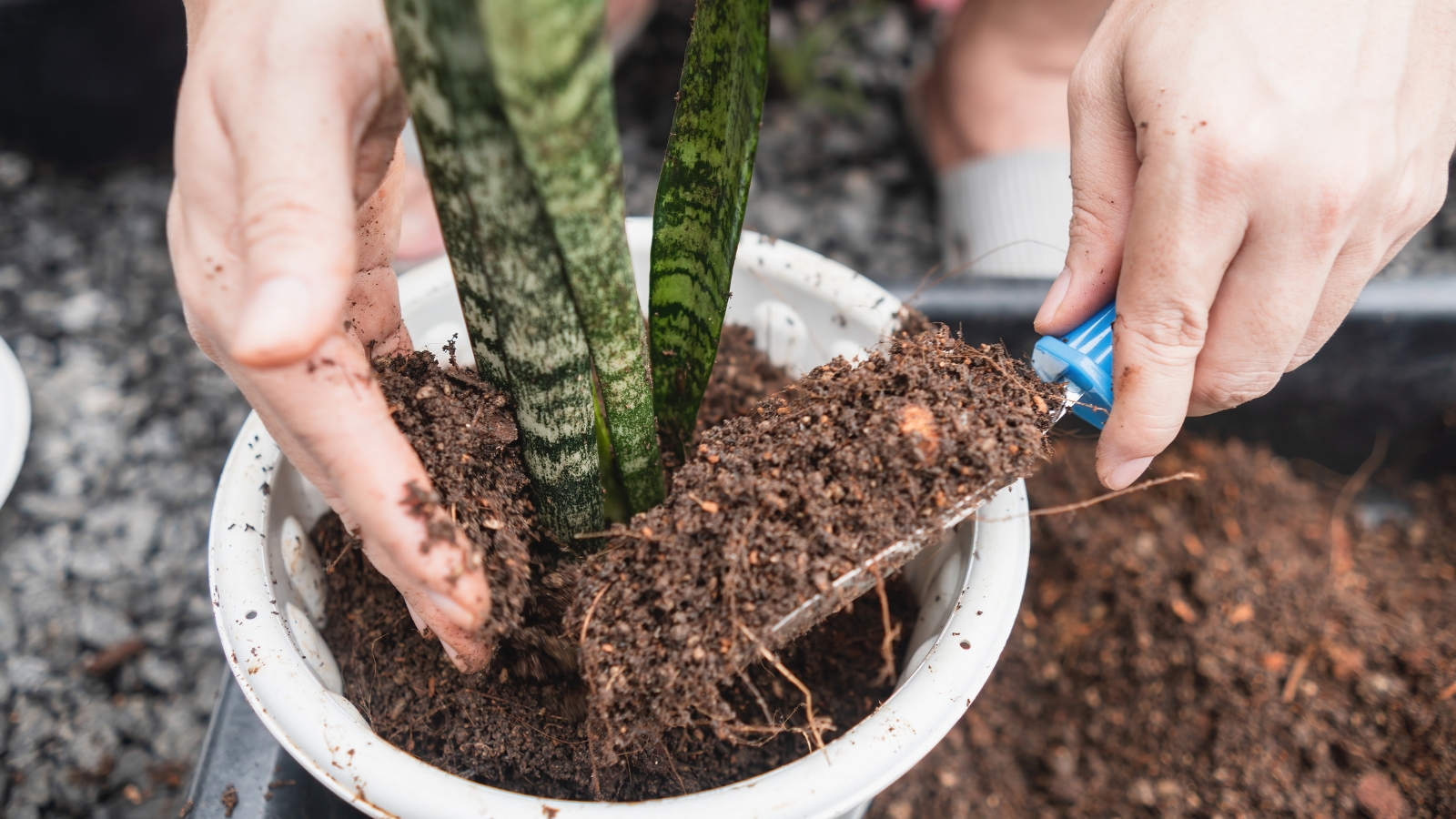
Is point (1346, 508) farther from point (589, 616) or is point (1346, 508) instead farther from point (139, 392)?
point (139, 392)

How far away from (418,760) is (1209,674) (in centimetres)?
106

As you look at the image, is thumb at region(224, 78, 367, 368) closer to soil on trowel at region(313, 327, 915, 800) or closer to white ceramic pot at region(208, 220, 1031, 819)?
soil on trowel at region(313, 327, 915, 800)

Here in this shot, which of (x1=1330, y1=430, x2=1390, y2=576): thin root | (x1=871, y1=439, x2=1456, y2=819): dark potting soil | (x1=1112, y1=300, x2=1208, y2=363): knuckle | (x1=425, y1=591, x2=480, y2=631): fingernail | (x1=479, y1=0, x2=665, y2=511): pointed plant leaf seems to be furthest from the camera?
(x1=1330, y1=430, x2=1390, y2=576): thin root

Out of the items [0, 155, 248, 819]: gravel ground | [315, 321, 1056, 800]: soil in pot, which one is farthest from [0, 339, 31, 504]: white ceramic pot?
[315, 321, 1056, 800]: soil in pot

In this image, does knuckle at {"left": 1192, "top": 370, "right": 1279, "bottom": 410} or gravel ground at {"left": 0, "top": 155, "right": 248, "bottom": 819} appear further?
gravel ground at {"left": 0, "top": 155, "right": 248, "bottom": 819}

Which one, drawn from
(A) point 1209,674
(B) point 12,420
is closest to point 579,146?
(A) point 1209,674

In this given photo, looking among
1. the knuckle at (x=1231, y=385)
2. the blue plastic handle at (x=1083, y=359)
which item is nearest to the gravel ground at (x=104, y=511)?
the blue plastic handle at (x=1083, y=359)

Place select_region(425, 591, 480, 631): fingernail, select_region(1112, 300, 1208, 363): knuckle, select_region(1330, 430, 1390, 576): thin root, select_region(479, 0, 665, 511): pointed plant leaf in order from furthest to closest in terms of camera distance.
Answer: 1. select_region(1330, 430, 1390, 576): thin root
2. select_region(1112, 300, 1208, 363): knuckle
3. select_region(425, 591, 480, 631): fingernail
4. select_region(479, 0, 665, 511): pointed plant leaf

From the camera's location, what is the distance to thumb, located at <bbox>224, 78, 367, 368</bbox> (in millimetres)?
456

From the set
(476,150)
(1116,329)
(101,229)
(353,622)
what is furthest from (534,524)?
(101,229)

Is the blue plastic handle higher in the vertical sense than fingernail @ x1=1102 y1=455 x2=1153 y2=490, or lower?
higher

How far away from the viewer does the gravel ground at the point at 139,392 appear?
1193 mm

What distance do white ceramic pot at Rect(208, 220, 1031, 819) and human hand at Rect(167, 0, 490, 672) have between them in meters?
0.15

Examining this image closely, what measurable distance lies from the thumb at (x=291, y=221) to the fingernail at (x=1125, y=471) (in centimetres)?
66
